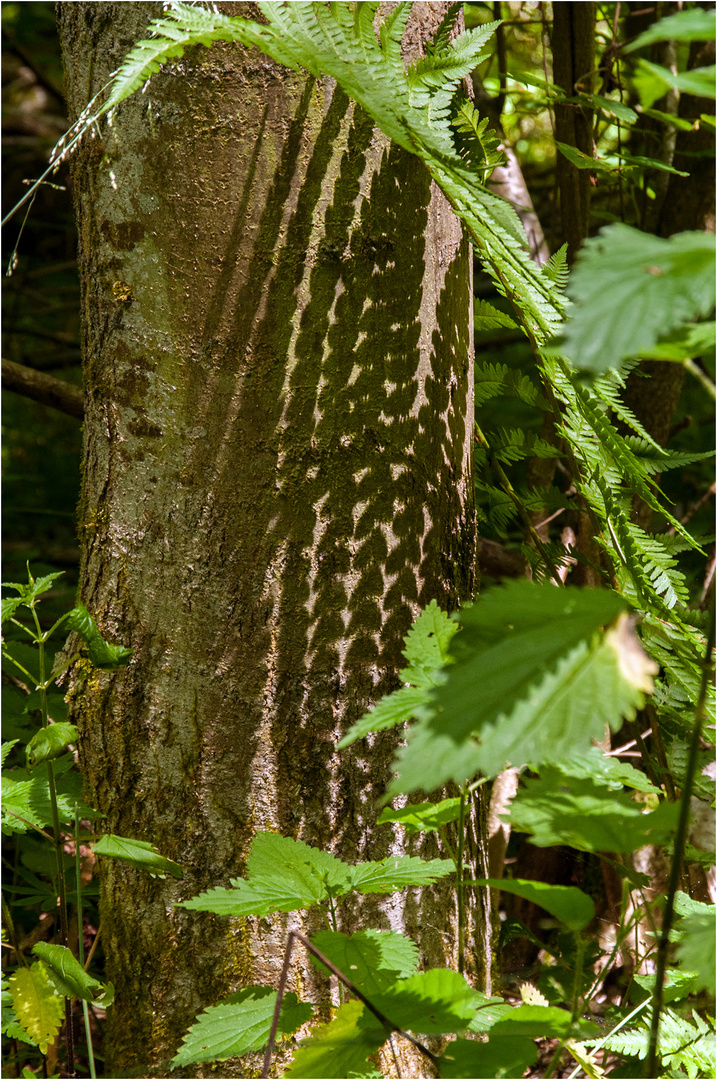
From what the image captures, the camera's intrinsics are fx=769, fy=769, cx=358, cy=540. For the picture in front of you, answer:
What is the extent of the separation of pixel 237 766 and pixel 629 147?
2413 millimetres

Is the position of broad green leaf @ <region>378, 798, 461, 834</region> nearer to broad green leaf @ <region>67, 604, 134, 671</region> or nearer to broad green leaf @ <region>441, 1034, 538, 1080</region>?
broad green leaf @ <region>441, 1034, 538, 1080</region>

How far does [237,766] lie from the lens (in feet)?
3.80

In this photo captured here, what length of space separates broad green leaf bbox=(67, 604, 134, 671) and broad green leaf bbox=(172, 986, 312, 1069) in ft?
1.48

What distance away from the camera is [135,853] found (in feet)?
3.47

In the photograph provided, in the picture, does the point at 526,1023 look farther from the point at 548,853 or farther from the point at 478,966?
the point at 548,853

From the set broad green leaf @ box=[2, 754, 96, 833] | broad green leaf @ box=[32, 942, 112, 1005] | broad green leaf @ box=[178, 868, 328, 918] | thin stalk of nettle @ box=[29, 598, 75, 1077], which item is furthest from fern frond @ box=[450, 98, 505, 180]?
broad green leaf @ box=[32, 942, 112, 1005]

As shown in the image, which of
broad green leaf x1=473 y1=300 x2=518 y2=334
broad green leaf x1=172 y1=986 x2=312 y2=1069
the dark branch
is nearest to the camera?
broad green leaf x1=172 y1=986 x2=312 y2=1069

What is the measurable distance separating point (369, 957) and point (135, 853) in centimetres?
36

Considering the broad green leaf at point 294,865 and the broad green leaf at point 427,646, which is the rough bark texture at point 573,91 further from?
the broad green leaf at point 294,865

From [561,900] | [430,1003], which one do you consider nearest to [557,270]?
[561,900]

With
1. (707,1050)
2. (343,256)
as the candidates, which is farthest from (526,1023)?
(343,256)

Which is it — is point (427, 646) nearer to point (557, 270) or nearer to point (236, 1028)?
point (236, 1028)

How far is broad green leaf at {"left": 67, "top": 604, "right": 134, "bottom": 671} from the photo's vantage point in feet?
3.36

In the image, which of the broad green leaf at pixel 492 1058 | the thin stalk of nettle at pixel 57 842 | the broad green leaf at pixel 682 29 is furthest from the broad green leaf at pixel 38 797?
the broad green leaf at pixel 682 29
